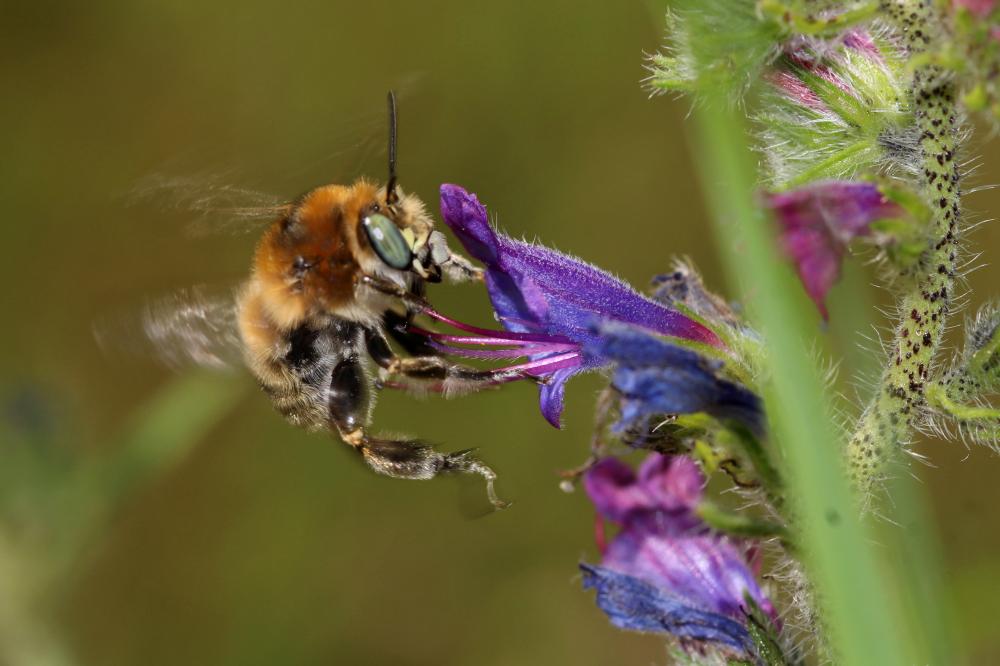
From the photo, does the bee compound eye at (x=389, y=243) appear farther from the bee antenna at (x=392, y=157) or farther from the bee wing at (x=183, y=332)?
the bee wing at (x=183, y=332)

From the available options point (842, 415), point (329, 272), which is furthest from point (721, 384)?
point (329, 272)

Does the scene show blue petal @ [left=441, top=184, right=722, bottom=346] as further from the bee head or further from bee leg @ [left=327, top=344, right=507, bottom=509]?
bee leg @ [left=327, top=344, right=507, bottom=509]

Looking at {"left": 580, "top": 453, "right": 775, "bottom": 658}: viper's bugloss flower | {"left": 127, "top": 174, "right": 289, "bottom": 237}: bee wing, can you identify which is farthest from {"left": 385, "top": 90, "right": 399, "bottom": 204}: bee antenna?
{"left": 580, "top": 453, "right": 775, "bottom": 658}: viper's bugloss flower

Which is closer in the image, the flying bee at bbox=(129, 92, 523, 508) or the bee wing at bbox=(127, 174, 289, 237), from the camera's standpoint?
the flying bee at bbox=(129, 92, 523, 508)

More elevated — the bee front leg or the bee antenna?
the bee antenna

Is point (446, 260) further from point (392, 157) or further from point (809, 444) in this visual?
point (809, 444)

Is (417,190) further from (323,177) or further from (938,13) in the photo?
(938,13)

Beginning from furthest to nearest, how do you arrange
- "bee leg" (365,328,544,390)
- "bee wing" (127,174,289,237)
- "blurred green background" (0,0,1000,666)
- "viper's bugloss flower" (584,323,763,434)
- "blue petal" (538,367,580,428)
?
"blurred green background" (0,0,1000,666), "bee wing" (127,174,289,237), "bee leg" (365,328,544,390), "blue petal" (538,367,580,428), "viper's bugloss flower" (584,323,763,434)
